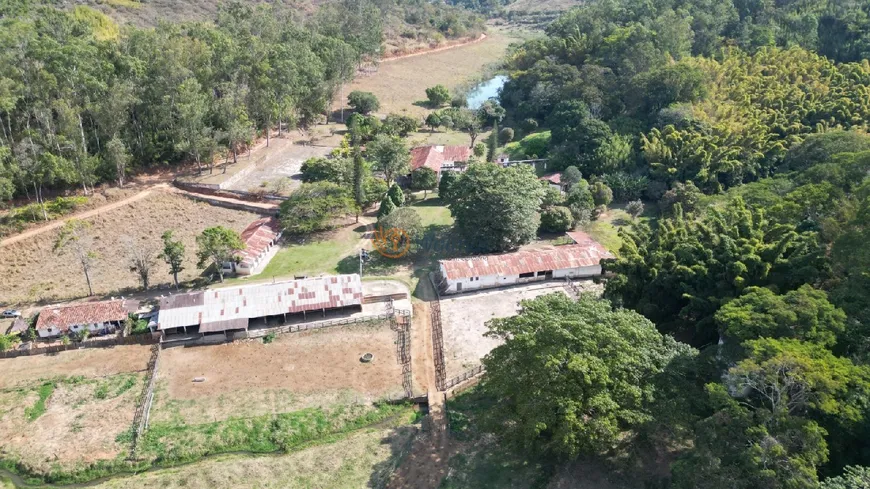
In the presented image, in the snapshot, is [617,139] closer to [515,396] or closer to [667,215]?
[667,215]

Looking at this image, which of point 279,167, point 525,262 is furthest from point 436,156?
point 525,262

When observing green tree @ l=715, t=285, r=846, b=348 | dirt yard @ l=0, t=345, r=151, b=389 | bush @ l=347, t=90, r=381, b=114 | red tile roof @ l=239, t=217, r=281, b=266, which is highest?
bush @ l=347, t=90, r=381, b=114

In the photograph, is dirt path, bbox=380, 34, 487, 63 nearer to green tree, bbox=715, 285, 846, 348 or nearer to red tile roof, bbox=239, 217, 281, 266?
red tile roof, bbox=239, 217, 281, 266

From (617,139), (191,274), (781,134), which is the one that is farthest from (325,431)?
(781,134)

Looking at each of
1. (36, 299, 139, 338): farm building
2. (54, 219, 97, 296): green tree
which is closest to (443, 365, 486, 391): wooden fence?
(36, 299, 139, 338): farm building

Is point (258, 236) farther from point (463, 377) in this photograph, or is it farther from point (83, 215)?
point (463, 377)

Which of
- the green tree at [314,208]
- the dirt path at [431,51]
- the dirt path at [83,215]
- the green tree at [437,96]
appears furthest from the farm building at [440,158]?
the dirt path at [431,51]

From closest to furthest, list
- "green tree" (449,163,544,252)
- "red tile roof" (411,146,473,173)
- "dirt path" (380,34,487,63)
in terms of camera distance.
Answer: "green tree" (449,163,544,252), "red tile roof" (411,146,473,173), "dirt path" (380,34,487,63)
